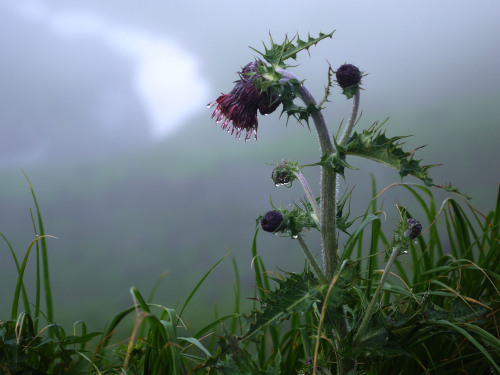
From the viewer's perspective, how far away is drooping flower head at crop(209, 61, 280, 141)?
1.72 m

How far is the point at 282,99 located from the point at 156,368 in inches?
49.5

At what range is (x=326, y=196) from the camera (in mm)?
1719

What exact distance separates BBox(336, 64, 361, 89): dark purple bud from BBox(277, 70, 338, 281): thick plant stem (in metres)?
0.12

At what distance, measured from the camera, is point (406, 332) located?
185cm

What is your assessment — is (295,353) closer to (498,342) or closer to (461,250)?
(498,342)

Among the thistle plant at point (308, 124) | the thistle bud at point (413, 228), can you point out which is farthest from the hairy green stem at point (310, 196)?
the thistle bud at point (413, 228)

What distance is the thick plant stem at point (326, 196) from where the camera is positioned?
1.71 metres

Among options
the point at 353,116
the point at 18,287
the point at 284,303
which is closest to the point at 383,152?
the point at 353,116

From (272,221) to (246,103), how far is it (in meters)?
0.45

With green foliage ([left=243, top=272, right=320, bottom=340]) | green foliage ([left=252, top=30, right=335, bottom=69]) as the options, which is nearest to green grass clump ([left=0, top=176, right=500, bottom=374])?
green foliage ([left=243, top=272, right=320, bottom=340])

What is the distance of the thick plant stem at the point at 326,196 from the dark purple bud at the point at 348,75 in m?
0.12

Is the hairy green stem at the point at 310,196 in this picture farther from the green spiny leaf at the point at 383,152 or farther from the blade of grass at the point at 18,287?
the blade of grass at the point at 18,287

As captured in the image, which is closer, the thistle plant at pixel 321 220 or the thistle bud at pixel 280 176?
the thistle plant at pixel 321 220

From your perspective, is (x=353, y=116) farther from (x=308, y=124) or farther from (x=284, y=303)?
(x=284, y=303)
